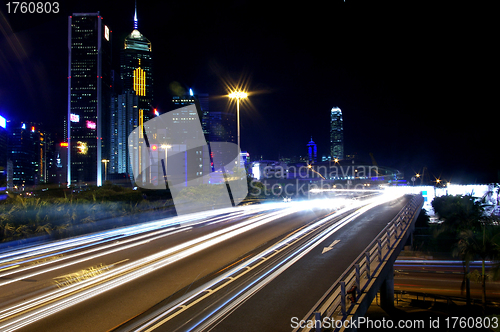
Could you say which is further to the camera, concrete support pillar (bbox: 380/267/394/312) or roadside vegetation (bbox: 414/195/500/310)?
roadside vegetation (bbox: 414/195/500/310)

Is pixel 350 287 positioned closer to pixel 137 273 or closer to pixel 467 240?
pixel 137 273

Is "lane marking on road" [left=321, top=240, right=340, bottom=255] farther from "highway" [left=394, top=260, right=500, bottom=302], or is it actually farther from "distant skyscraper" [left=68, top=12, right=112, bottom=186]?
"distant skyscraper" [left=68, top=12, right=112, bottom=186]

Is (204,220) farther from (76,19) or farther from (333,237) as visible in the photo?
(76,19)

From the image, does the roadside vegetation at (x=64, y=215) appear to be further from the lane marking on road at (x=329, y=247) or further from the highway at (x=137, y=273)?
the lane marking on road at (x=329, y=247)

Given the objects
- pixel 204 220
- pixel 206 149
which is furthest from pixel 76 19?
pixel 204 220

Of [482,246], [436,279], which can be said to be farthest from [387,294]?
[436,279]

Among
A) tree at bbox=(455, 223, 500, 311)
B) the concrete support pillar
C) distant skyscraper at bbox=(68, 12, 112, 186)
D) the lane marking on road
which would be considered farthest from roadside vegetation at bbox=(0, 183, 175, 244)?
distant skyscraper at bbox=(68, 12, 112, 186)

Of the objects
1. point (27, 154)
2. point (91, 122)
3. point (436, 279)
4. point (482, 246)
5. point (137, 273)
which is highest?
point (91, 122)

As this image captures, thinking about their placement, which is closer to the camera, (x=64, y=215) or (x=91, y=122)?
(x=64, y=215)

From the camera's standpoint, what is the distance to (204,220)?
19.9m

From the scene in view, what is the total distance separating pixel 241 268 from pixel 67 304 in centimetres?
456

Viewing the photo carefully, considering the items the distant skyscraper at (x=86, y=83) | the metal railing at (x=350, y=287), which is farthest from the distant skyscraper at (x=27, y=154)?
the metal railing at (x=350, y=287)

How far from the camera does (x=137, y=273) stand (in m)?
9.14

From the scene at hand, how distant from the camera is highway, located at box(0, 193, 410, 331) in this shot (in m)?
6.39
